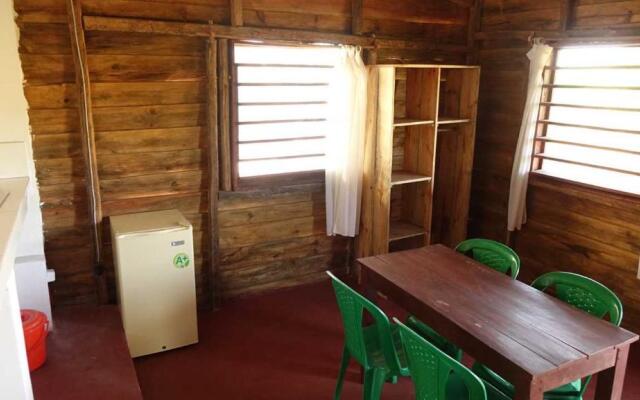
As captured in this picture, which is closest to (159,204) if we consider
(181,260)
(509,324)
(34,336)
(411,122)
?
(181,260)

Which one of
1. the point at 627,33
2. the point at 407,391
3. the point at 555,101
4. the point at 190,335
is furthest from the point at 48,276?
the point at 627,33

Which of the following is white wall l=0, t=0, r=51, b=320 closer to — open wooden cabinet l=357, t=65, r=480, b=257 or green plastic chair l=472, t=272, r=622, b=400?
open wooden cabinet l=357, t=65, r=480, b=257

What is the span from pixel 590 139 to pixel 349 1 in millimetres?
1910

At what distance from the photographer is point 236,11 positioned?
3295mm

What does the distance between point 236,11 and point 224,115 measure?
66cm

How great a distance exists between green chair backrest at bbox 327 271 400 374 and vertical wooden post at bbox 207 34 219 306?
1.42 meters

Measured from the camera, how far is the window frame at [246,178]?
11.1ft

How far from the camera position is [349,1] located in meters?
3.70

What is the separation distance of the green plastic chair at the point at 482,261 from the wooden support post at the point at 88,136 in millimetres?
1957

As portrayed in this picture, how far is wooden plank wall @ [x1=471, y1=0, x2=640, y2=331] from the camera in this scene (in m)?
3.32

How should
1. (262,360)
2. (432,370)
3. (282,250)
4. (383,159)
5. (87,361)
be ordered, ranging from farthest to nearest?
(282,250), (383,159), (262,360), (87,361), (432,370)

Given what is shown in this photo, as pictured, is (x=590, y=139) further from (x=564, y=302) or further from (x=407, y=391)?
(x=407, y=391)

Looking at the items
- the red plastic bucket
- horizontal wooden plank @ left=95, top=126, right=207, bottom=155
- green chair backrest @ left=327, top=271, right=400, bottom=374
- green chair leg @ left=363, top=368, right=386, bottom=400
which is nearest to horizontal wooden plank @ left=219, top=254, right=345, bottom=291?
horizontal wooden plank @ left=95, top=126, right=207, bottom=155

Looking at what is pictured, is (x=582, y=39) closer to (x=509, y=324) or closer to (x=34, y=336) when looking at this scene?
(x=509, y=324)
